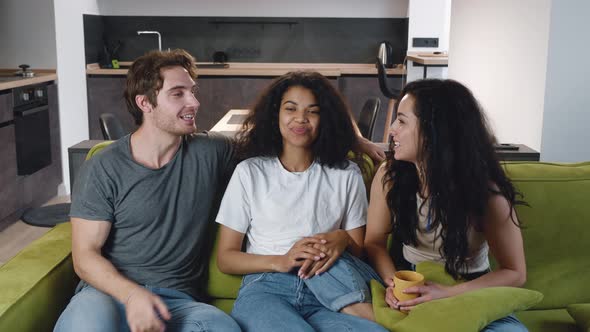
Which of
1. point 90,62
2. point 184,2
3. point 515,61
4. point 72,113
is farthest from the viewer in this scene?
point 184,2

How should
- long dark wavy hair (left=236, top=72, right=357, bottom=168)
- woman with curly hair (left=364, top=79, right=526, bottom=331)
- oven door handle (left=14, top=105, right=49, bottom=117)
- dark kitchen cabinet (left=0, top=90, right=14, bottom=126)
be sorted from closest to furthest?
woman with curly hair (left=364, top=79, right=526, bottom=331), long dark wavy hair (left=236, top=72, right=357, bottom=168), dark kitchen cabinet (left=0, top=90, right=14, bottom=126), oven door handle (left=14, top=105, right=49, bottom=117)

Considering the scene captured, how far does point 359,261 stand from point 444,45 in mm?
5074

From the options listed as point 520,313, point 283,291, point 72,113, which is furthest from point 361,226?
point 72,113

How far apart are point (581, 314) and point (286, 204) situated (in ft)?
2.92

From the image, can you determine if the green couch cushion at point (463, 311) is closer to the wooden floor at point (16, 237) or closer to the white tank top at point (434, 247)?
the white tank top at point (434, 247)

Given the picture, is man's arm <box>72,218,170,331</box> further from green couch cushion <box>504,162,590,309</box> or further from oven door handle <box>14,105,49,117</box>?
oven door handle <box>14,105,49,117</box>

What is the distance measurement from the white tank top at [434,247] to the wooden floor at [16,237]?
8.92ft

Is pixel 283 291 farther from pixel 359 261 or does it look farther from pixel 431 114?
pixel 431 114

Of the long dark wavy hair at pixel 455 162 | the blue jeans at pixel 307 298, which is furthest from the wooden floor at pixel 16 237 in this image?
the long dark wavy hair at pixel 455 162

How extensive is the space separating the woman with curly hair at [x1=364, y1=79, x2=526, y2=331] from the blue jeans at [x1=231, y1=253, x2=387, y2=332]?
0.10m

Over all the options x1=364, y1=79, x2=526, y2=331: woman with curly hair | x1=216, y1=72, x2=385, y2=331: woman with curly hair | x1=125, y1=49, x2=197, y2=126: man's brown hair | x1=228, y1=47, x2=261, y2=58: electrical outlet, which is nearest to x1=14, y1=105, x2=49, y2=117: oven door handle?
x1=228, y1=47, x2=261, y2=58: electrical outlet

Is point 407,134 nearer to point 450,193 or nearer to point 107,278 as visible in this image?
point 450,193

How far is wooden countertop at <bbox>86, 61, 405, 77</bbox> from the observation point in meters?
6.32

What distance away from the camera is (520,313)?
7.01 feet
